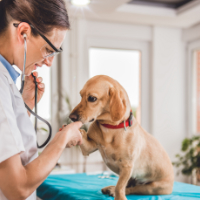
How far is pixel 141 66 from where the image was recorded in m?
4.32

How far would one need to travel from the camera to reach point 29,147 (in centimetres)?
86

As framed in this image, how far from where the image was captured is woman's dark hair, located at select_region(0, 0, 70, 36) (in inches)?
33.0

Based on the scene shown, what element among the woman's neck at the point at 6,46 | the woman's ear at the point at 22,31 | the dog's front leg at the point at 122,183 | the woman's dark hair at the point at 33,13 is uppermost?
the woman's dark hair at the point at 33,13

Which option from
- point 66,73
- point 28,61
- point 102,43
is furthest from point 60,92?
point 28,61

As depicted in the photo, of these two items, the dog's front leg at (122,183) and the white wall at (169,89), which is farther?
the white wall at (169,89)

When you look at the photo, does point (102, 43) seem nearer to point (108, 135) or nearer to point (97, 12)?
point (97, 12)

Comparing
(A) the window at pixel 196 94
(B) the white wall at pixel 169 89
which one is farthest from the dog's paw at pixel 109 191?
(A) the window at pixel 196 94

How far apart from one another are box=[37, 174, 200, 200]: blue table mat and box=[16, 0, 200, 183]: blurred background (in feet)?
6.94

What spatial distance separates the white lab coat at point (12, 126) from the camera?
0.70 meters

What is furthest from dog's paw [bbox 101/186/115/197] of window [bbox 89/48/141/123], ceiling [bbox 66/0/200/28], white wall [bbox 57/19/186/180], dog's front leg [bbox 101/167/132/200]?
window [bbox 89/48/141/123]

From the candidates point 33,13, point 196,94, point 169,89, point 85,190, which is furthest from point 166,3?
point 33,13

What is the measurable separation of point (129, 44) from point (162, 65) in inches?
24.9

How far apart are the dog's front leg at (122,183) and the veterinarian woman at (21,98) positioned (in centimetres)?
24

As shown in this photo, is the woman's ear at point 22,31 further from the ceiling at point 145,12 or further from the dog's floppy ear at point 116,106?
the ceiling at point 145,12
